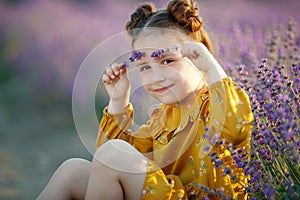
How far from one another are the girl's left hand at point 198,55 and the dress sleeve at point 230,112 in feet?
0.20

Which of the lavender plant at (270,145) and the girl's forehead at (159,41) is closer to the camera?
the lavender plant at (270,145)

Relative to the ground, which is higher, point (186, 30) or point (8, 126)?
point (186, 30)

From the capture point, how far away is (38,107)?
16.2ft

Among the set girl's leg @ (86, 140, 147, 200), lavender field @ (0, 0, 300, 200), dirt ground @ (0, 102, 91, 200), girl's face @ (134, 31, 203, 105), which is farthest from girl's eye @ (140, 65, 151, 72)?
dirt ground @ (0, 102, 91, 200)

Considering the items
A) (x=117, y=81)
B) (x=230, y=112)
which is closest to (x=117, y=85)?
(x=117, y=81)

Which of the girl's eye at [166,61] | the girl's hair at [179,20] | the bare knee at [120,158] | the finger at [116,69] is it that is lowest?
the bare knee at [120,158]

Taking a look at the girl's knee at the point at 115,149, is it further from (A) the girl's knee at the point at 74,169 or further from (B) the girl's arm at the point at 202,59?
(B) the girl's arm at the point at 202,59

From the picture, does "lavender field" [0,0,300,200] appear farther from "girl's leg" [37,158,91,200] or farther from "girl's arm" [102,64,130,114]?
"girl's leg" [37,158,91,200]

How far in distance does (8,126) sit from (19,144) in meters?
0.33

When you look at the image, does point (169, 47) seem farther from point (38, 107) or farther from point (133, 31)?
point (38, 107)

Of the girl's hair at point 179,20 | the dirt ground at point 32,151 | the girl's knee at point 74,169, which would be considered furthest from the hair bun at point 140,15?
the dirt ground at point 32,151

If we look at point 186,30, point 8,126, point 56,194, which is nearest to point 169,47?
point 186,30

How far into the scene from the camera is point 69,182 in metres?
2.18

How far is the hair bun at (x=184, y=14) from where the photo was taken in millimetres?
2287
